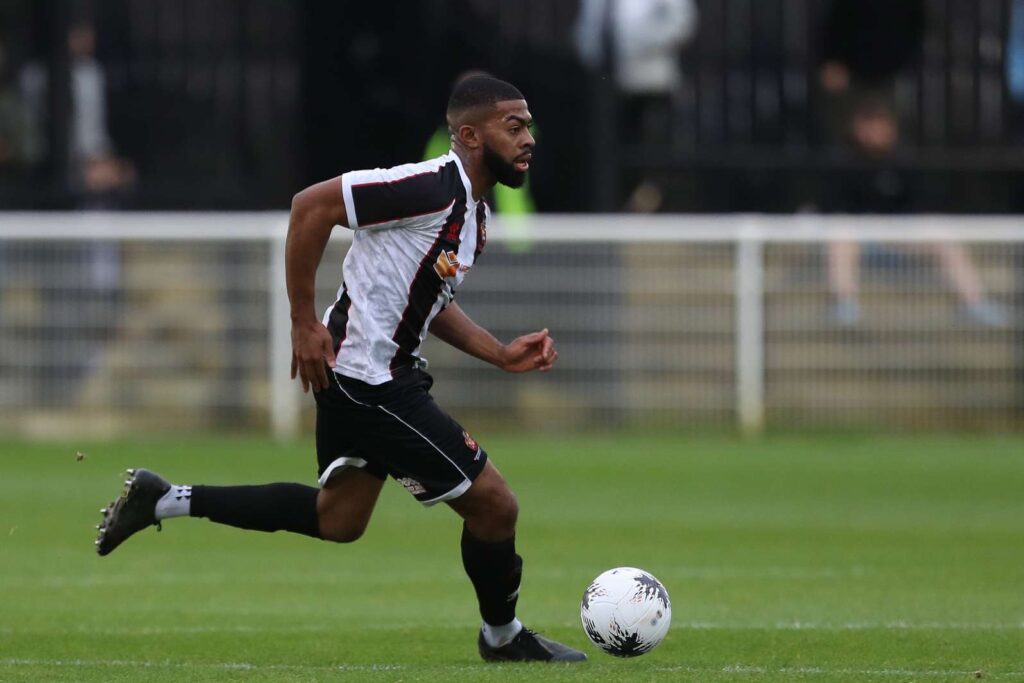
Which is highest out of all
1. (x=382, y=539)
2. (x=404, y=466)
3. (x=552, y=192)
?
(x=552, y=192)

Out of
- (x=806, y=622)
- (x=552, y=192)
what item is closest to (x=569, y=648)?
(x=806, y=622)

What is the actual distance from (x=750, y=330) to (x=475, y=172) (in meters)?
10.9

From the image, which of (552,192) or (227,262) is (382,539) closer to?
(227,262)

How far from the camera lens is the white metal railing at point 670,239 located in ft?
59.2

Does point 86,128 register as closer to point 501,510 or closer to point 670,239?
point 670,239

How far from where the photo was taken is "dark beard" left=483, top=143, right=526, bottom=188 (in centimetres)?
746

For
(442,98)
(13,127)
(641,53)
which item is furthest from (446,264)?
(13,127)

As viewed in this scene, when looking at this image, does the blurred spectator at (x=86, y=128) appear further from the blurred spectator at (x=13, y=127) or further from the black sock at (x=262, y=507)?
the black sock at (x=262, y=507)

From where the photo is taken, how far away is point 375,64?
19.9 meters

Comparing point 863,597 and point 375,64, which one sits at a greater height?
point 375,64

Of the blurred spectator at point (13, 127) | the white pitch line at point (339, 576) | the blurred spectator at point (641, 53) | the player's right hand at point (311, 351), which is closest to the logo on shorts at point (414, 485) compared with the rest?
the player's right hand at point (311, 351)

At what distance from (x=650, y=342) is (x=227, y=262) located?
12.3 ft

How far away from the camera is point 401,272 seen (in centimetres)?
739

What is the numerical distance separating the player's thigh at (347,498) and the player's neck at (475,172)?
1117mm
